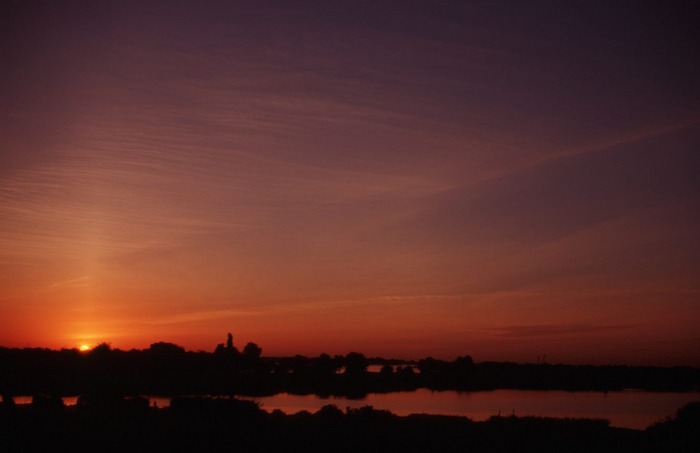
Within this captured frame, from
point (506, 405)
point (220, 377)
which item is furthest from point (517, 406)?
point (220, 377)

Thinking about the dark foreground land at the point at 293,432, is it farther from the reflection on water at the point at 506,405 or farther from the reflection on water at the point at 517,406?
the reflection on water at the point at 506,405

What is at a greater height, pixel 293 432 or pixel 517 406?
pixel 293 432

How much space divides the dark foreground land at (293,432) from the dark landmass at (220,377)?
37.3 feet

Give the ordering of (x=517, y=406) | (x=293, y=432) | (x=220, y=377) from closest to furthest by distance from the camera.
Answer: (x=293, y=432)
(x=517, y=406)
(x=220, y=377)

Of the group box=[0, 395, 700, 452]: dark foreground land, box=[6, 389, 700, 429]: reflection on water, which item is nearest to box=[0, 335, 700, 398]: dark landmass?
box=[6, 389, 700, 429]: reflection on water

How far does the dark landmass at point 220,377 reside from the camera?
218 feet

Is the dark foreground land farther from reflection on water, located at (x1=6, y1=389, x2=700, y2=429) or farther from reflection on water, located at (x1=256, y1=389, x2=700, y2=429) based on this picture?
reflection on water, located at (x1=6, y1=389, x2=700, y2=429)

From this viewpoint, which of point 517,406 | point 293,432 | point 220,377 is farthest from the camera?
point 220,377

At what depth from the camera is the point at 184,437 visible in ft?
84.9

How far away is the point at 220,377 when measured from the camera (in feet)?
240

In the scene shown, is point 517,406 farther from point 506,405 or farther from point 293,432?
point 293,432

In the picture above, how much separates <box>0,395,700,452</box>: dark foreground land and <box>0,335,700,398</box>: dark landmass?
37.3 ft

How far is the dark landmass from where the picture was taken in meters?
66.5

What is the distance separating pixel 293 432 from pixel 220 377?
154ft
